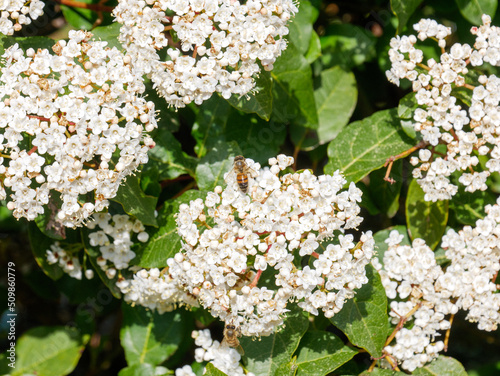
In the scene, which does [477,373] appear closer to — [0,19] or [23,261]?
[23,261]

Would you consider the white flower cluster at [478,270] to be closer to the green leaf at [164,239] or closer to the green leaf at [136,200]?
the green leaf at [164,239]

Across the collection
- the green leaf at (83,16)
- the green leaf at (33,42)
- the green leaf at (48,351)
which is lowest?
the green leaf at (48,351)

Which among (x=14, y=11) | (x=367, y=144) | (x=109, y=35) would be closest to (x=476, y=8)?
(x=367, y=144)

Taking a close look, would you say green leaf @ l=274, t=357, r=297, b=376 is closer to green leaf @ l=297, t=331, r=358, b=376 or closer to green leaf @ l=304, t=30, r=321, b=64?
green leaf @ l=297, t=331, r=358, b=376

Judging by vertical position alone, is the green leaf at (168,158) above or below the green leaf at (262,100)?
below

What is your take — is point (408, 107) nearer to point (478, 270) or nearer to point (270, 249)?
point (478, 270)

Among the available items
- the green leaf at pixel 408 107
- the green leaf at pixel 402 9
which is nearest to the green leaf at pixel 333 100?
the green leaf at pixel 408 107

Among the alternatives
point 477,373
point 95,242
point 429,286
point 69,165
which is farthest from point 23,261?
point 477,373
